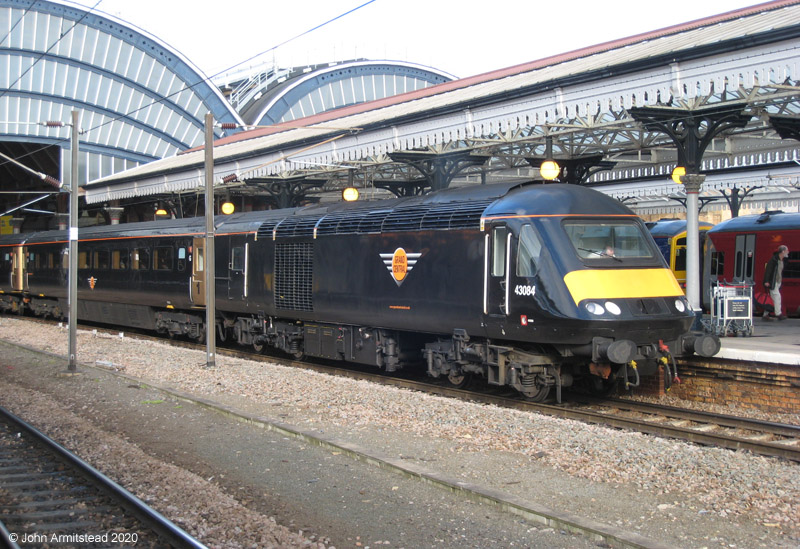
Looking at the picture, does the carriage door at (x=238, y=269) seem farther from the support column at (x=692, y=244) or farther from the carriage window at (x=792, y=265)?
the carriage window at (x=792, y=265)

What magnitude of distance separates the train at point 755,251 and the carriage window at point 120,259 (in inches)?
637

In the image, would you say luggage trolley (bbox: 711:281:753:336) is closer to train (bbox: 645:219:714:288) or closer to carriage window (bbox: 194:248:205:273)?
train (bbox: 645:219:714:288)

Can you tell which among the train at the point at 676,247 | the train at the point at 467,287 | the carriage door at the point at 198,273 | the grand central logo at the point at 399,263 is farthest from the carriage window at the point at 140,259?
the train at the point at 676,247

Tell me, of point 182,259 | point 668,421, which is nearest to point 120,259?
point 182,259

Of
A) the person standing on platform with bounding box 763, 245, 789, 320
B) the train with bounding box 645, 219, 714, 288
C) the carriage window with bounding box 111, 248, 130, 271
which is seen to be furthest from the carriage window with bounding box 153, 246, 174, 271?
the train with bounding box 645, 219, 714, 288

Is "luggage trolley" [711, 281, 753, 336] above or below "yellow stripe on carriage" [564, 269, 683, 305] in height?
below

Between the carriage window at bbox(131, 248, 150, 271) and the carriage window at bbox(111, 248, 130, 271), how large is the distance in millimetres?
395

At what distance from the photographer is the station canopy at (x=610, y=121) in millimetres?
12242

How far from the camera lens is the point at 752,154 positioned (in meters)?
22.0

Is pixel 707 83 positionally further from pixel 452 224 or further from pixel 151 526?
pixel 151 526

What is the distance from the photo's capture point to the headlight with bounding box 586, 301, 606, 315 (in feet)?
33.0

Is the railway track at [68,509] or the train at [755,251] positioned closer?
the railway track at [68,509]

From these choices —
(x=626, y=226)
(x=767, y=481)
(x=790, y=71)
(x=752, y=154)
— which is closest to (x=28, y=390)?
(x=626, y=226)

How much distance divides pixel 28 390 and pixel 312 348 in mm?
5256
